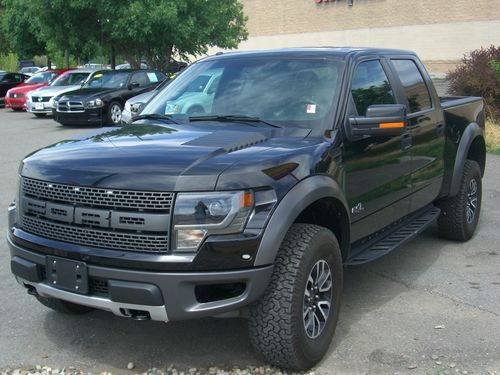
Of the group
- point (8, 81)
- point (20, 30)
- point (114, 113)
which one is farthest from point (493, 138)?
point (20, 30)

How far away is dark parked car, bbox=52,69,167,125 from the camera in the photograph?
16297mm

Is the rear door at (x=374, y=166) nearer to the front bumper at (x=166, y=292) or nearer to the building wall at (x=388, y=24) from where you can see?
the front bumper at (x=166, y=292)

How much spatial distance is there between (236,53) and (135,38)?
17376 mm

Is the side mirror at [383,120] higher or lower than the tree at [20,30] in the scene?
lower

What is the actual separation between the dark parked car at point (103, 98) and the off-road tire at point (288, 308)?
13.2m

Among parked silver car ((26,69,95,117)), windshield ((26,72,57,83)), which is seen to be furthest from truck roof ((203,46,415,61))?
windshield ((26,72,57,83))

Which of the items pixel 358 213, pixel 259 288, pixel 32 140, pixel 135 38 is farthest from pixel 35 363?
pixel 135 38

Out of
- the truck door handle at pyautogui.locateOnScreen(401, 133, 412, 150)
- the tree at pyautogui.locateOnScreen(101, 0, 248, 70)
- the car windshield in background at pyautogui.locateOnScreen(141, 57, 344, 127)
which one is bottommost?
the truck door handle at pyautogui.locateOnScreen(401, 133, 412, 150)

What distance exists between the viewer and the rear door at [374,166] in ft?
13.5

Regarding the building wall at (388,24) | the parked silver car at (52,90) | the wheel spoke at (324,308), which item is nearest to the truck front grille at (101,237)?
the wheel spoke at (324,308)

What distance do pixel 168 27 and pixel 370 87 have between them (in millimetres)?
17600

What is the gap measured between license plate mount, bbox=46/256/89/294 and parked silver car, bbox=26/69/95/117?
16568mm

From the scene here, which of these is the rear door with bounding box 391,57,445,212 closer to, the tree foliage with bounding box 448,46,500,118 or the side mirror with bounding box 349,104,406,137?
the side mirror with bounding box 349,104,406,137

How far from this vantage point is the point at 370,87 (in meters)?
4.59
